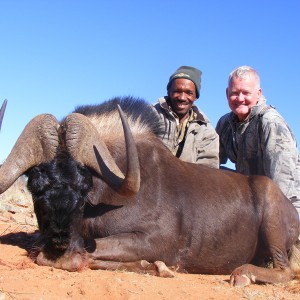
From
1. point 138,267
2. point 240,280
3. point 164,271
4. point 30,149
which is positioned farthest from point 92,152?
point 240,280

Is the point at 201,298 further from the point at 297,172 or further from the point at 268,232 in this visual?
the point at 297,172

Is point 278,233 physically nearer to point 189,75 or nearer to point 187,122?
point 187,122

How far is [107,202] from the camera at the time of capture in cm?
546

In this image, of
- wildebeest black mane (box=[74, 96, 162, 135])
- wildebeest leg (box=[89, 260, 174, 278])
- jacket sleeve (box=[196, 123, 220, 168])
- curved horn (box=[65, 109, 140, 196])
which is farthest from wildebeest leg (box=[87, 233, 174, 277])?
jacket sleeve (box=[196, 123, 220, 168])

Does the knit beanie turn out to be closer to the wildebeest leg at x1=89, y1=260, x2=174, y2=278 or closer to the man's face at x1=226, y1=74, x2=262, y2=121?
the man's face at x1=226, y1=74, x2=262, y2=121

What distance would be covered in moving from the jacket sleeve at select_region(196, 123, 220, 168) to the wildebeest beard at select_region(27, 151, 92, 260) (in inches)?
123

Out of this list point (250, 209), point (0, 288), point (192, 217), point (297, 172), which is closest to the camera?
point (0, 288)

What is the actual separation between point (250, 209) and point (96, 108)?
6.42 feet

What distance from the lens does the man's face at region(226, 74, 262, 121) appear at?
8039 mm

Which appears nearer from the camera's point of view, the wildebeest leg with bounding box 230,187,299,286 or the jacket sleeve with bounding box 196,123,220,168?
the wildebeest leg with bounding box 230,187,299,286

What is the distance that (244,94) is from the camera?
26.4 feet

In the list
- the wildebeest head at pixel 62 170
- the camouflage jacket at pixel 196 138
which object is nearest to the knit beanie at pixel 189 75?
the camouflage jacket at pixel 196 138

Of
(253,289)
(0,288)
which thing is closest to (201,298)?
(253,289)

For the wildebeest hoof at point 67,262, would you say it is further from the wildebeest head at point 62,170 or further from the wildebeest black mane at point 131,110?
the wildebeest black mane at point 131,110
